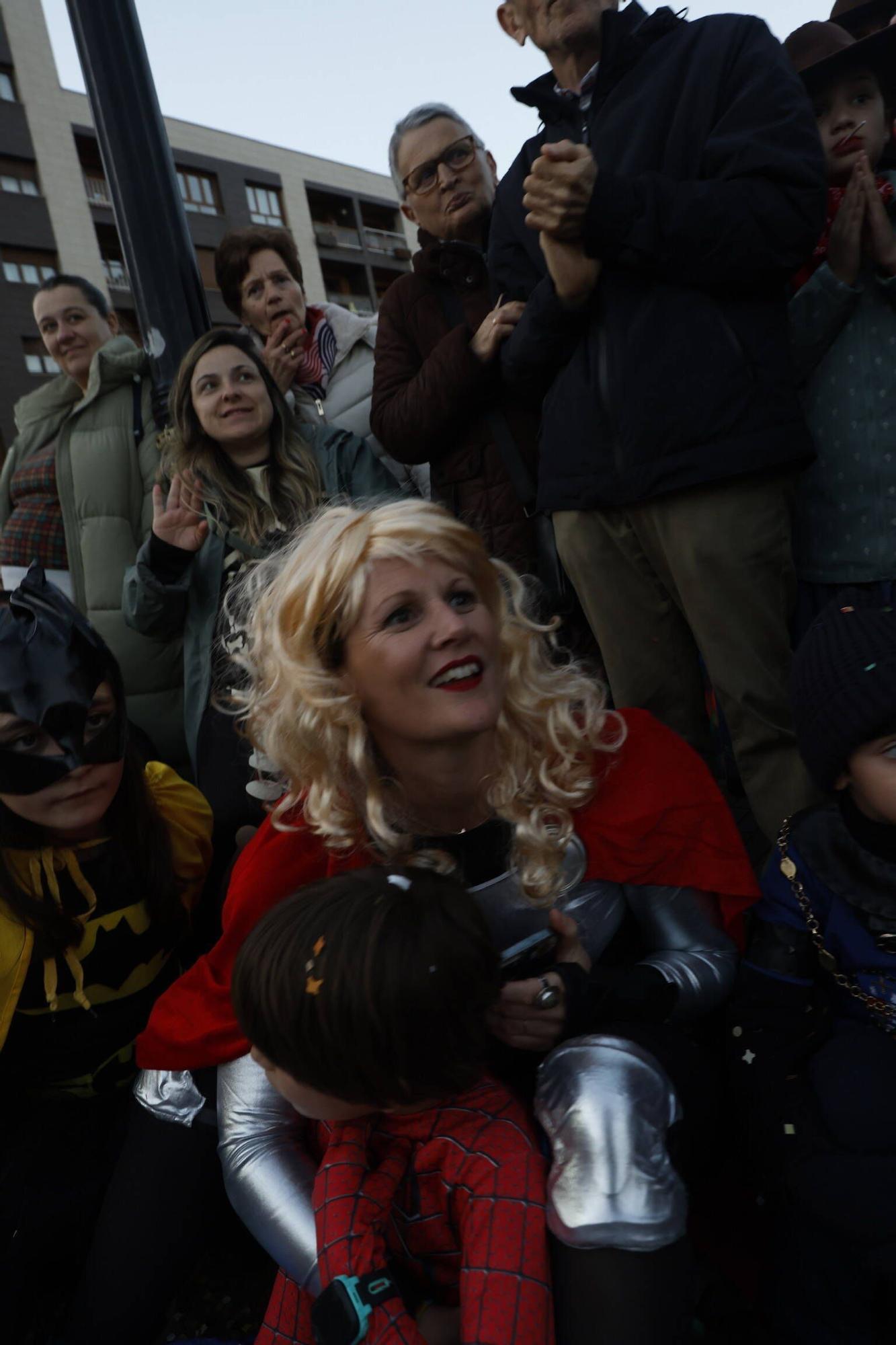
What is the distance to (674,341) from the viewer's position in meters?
2.07

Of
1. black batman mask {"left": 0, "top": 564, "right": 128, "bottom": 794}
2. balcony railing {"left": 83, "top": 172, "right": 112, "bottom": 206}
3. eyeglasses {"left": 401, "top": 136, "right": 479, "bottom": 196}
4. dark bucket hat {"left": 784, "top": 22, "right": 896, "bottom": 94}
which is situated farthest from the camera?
balcony railing {"left": 83, "top": 172, "right": 112, "bottom": 206}

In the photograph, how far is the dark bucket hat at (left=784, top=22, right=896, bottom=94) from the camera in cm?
220

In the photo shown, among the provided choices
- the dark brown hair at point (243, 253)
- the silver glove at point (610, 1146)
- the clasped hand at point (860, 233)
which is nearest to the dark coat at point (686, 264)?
the clasped hand at point (860, 233)

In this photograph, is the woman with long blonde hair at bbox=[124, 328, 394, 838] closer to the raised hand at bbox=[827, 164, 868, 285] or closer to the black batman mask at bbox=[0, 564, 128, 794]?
the black batman mask at bbox=[0, 564, 128, 794]

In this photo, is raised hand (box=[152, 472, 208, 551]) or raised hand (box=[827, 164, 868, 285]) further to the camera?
raised hand (box=[152, 472, 208, 551])

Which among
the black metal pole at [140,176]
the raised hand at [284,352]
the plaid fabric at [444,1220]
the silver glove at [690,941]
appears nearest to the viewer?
the plaid fabric at [444,1220]

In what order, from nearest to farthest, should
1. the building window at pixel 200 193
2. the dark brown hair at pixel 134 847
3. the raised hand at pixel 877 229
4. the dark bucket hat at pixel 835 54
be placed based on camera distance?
the dark brown hair at pixel 134 847
the raised hand at pixel 877 229
the dark bucket hat at pixel 835 54
the building window at pixel 200 193

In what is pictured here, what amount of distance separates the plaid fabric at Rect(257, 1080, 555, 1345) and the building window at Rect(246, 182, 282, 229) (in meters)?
35.7

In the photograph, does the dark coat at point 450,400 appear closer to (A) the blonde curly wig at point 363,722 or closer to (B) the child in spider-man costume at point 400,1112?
(A) the blonde curly wig at point 363,722

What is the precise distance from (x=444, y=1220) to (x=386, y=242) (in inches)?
1598

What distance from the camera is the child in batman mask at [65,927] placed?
6.00 feet

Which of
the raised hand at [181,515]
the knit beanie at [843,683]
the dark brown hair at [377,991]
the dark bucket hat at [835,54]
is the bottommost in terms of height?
the dark brown hair at [377,991]

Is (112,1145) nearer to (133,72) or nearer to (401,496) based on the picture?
(401,496)

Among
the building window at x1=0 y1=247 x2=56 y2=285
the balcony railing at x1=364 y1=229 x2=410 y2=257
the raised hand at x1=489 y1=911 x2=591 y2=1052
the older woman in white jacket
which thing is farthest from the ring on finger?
the balcony railing at x1=364 y1=229 x2=410 y2=257
